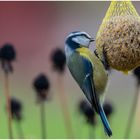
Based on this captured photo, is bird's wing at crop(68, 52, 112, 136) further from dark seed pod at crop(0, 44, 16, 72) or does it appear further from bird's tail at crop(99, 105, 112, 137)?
dark seed pod at crop(0, 44, 16, 72)

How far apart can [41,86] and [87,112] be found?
0.34 metres

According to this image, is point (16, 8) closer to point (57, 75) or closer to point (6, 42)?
point (6, 42)

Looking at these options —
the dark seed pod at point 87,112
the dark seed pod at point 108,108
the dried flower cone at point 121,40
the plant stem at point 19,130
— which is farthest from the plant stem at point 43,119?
the dried flower cone at point 121,40

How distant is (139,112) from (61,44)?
66 cm

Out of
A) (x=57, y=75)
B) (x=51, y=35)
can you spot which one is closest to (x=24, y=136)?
(x=57, y=75)

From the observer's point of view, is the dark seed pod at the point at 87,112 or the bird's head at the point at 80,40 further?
the dark seed pod at the point at 87,112

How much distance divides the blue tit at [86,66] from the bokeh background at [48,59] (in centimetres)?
34

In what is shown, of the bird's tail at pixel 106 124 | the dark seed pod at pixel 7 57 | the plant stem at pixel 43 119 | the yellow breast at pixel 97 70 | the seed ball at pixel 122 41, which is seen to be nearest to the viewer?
the seed ball at pixel 122 41

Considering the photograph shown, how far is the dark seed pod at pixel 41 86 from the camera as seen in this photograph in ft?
11.2

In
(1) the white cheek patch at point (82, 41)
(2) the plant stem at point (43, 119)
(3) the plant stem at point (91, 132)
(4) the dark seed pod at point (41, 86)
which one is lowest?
(3) the plant stem at point (91, 132)

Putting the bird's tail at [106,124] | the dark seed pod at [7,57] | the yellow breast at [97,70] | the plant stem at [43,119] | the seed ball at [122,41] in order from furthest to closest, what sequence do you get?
the plant stem at [43,119]
the dark seed pod at [7,57]
the bird's tail at [106,124]
the yellow breast at [97,70]
the seed ball at [122,41]

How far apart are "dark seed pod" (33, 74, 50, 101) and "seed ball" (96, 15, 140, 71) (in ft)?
2.17

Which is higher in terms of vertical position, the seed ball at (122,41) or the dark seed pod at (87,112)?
the seed ball at (122,41)

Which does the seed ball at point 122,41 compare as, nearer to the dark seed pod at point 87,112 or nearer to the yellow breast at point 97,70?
the yellow breast at point 97,70
